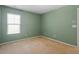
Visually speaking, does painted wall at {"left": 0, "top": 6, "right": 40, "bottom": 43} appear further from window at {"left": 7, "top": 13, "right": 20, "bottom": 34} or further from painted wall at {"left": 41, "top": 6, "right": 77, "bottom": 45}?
painted wall at {"left": 41, "top": 6, "right": 77, "bottom": 45}

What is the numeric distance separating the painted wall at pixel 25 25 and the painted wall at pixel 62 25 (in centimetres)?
33

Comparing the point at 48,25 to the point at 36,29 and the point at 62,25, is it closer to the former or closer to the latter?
the point at 62,25

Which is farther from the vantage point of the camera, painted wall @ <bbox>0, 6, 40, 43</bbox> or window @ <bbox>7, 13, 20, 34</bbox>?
painted wall @ <bbox>0, 6, 40, 43</bbox>

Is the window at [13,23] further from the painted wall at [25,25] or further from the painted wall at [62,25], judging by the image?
the painted wall at [62,25]

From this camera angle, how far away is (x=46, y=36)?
337 cm

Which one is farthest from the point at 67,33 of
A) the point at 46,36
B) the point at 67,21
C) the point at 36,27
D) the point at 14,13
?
the point at 14,13

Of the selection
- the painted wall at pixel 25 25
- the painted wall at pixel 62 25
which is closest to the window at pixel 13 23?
the painted wall at pixel 25 25

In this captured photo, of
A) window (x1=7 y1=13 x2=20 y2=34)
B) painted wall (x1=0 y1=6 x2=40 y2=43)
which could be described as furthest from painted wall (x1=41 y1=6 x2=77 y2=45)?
window (x1=7 y1=13 x2=20 y2=34)

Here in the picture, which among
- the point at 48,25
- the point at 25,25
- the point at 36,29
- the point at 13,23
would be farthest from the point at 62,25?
the point at 13,23

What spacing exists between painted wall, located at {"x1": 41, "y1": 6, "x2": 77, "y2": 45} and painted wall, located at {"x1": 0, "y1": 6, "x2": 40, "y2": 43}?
1.09 feet

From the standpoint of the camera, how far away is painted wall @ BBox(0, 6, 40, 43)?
9.56 feet

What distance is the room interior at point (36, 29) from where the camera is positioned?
2.79 meters
